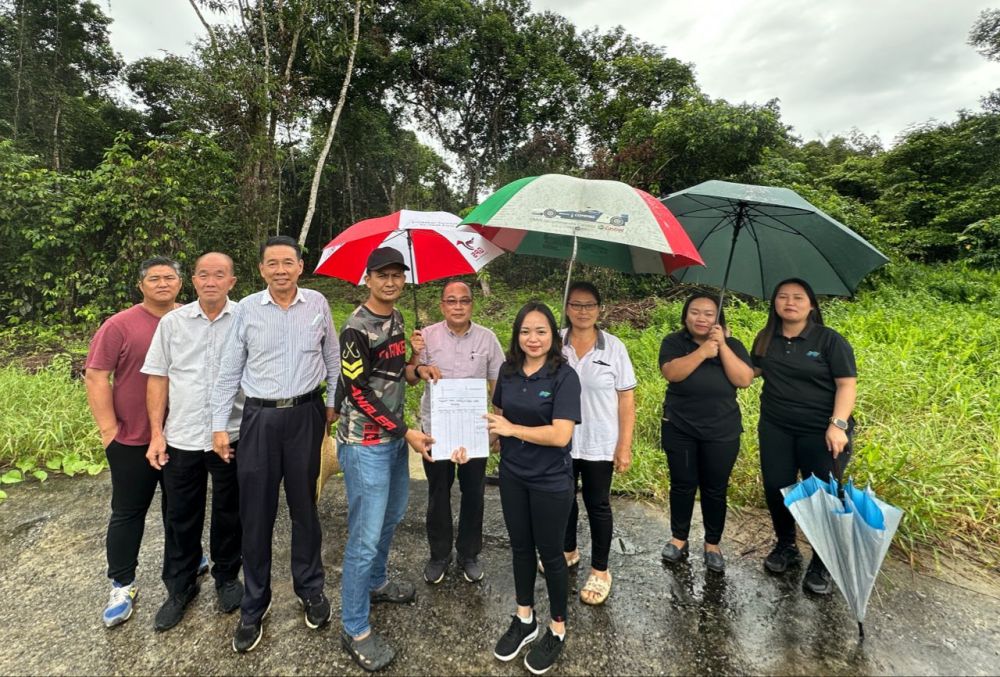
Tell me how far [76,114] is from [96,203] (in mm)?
9046

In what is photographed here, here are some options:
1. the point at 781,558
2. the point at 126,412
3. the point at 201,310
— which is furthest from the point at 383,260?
the point at 781,558

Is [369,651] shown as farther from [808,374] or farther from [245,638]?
[808,374]

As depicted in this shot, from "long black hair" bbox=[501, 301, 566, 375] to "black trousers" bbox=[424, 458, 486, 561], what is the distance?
2.37ft

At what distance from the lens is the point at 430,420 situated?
8.24 ft

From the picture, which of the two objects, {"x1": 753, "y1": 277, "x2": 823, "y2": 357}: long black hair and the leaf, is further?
the leaf

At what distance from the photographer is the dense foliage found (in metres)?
7.67

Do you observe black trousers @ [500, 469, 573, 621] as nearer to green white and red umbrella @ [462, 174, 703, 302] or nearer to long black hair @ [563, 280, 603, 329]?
long black hair @ [563, 280, 603, 329]

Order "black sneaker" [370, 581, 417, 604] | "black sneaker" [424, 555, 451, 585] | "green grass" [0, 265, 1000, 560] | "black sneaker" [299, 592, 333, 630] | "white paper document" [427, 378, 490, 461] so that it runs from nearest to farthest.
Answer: "white paper document" [427, 378, 490, 461] → "black sneaker" [299, 592, 333, 630] → "black sneaker" [370, 581, 417, 604] → "black sneaker" [424, 555, 451, 585] → "green grass" [0, 265, 1000, 560]

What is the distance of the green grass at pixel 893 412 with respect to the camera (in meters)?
3.16

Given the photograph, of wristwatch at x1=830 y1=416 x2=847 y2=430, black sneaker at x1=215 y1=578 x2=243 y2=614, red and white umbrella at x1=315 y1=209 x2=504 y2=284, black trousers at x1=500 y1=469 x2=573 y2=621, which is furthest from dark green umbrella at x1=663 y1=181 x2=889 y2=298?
black sneaker at x1=215 y1=578 x2=243 y2=614

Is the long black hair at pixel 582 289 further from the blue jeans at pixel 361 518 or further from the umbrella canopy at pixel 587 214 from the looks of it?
the blue jeans at pixel 361 518

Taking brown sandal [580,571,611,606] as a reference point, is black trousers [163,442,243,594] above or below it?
above

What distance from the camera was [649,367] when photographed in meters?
6.32

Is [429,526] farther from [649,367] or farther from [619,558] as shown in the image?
[649,367]
